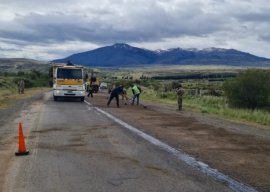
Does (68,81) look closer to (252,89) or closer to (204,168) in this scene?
(252,89)

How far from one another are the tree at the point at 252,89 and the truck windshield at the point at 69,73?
39.3 feet

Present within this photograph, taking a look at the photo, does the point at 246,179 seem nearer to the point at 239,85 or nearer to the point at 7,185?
the point at 7,185

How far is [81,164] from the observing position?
8289 millimetres

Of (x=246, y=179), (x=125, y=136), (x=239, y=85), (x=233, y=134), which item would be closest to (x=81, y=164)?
(x=246, y=179)

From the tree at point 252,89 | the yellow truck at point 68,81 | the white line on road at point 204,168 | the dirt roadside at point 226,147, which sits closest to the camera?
the white line on road at point 204,168

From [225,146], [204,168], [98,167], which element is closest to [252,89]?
[225,146]

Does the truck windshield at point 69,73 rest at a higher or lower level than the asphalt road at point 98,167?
higher

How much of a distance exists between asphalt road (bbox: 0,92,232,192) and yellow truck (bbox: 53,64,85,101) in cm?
1747

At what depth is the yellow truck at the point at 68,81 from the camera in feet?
98.0

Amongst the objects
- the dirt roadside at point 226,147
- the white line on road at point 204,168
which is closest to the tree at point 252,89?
the dirt roadside at point 226,147

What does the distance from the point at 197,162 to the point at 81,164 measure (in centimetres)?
246

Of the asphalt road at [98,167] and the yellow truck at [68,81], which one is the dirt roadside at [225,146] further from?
the yellow truck at [68,81]

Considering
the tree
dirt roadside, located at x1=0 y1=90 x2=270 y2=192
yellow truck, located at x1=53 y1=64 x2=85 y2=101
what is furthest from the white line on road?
the tree

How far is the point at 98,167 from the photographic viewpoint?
315 inches
